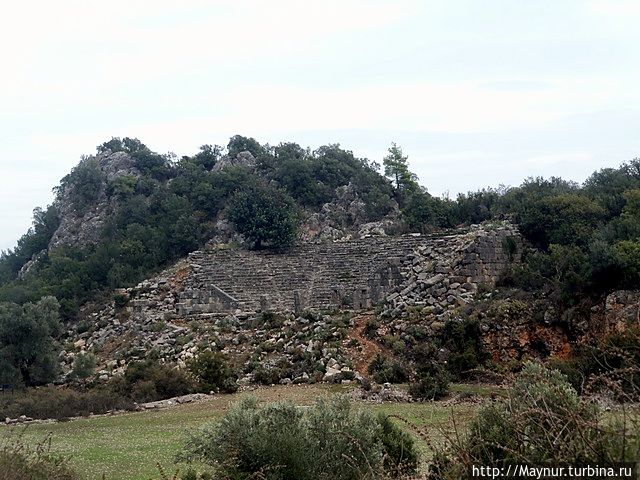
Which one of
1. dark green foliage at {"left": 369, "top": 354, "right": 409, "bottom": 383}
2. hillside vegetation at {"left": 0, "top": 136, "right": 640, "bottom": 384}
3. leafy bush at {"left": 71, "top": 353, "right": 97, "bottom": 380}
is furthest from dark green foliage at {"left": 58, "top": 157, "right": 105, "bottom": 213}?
dark green foliage at {"left": 369, "top": 354, "right": 409, "bottom": 383}

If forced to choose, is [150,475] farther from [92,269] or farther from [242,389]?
[92,269]

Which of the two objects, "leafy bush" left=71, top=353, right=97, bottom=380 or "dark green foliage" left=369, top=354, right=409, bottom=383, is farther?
"leafy bush" left=71, top=353, right=97, bottom=380

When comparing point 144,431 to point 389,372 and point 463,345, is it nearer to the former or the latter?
point 389,372

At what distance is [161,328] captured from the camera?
32.1 metres

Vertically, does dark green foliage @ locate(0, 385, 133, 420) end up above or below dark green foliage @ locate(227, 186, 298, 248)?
below

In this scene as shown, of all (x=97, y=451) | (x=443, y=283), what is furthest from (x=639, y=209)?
(x=97, y=451)

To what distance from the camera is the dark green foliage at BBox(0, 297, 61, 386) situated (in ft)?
79.3

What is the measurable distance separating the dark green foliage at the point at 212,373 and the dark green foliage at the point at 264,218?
14.2 metres

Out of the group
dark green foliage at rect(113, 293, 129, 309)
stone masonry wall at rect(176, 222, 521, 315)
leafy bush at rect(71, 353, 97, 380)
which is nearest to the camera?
leafy bush at rect(71, 353, 97, 380)

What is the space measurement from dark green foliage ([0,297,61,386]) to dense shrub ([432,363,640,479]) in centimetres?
1989

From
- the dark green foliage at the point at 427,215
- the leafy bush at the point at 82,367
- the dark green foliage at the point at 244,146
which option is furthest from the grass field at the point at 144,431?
the dark green foliage at the point at 244,146

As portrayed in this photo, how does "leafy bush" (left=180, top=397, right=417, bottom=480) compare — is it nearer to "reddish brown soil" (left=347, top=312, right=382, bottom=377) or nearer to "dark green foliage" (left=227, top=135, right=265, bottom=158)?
"reddish brown soil" (left=347, top=312, right=382, bottom=377)

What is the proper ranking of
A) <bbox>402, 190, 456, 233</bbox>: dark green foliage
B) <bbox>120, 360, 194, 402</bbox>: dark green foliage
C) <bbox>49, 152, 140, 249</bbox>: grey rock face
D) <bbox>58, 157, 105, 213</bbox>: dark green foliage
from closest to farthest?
<bbox>120, 360, 194, 402</bbox>: dark green foliage → <bbox>402, 190, 456, 233</bbox>: dark green foliage → <bbox>49, 152, 140, 249</bbox>: grey rock face → <bbox>58, 157, 105, 213</bbox>: dark green foliage

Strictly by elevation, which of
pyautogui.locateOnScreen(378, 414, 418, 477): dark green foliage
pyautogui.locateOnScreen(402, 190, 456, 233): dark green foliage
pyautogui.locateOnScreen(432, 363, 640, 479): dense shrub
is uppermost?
pyautogui.locateOnScreen(402, 190, 456, 233): dark green foliage
